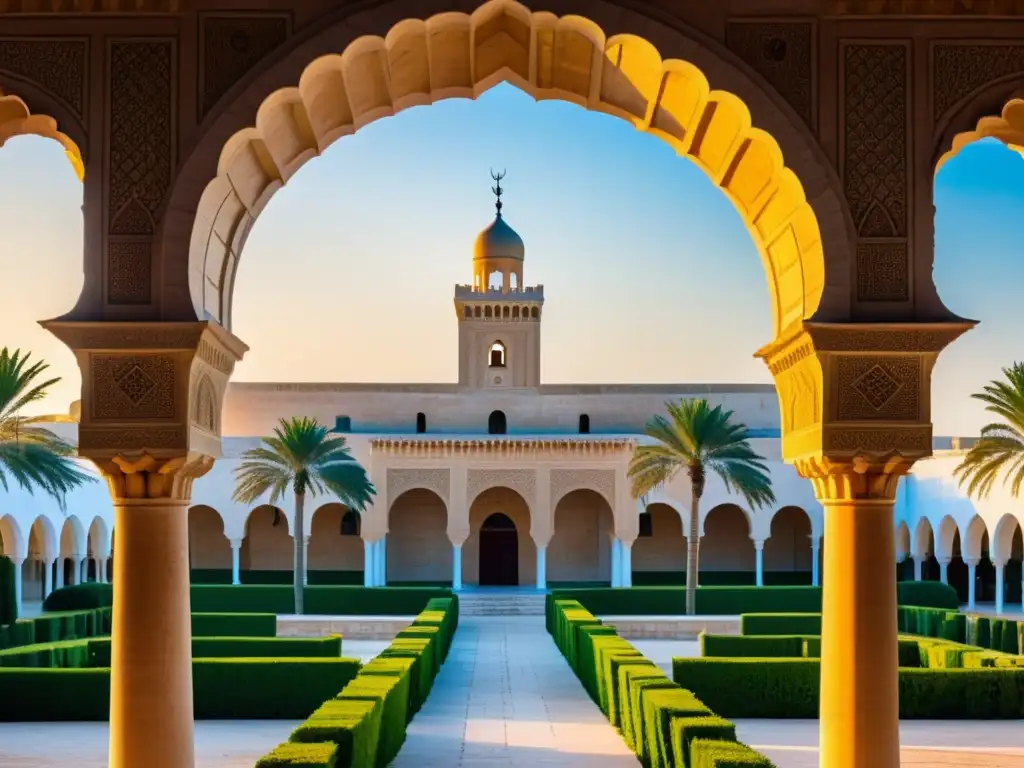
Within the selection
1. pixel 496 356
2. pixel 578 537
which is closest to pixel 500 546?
pixel 578 537

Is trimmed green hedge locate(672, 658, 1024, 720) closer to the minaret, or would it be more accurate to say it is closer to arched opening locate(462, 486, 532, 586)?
arched opening locate(462, 486, 532, 586)

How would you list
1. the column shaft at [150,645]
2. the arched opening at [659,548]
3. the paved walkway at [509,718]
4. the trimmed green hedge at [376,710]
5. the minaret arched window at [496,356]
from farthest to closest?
the minaret arched window at [496,356], the arched opening at [659,548], the paved walkway at [509,718], the trimmed green hedge at [376,710], the column shaft at [150,645]

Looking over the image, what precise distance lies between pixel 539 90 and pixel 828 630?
3.26 m

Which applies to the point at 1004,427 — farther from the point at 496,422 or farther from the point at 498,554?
the point at 496,422

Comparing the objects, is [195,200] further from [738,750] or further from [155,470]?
[738,750]

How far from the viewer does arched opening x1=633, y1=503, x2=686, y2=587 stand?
40.2m

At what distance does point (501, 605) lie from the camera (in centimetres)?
3306

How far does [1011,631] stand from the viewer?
22062 mm

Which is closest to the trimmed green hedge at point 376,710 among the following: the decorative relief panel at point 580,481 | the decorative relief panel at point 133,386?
the decorative relief panel at point 133,386

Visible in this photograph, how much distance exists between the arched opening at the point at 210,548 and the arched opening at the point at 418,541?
169 inches

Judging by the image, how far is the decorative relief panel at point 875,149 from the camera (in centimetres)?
732

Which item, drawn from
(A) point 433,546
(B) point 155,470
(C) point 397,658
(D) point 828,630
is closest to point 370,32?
(B) point 155,470

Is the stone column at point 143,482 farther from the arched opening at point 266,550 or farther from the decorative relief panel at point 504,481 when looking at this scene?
the arched opening at point 266,550

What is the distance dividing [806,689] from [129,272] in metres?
11.1
